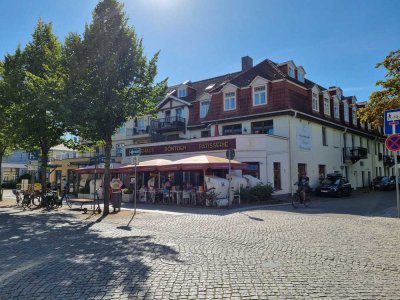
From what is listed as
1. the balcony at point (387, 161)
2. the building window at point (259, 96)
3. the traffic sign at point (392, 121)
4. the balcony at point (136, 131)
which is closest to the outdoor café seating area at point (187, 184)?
the building window at point (259, 96)

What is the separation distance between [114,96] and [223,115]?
50.8 feet

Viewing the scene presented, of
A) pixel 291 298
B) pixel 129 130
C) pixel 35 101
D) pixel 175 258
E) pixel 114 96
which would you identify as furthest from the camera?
pixel 129 130

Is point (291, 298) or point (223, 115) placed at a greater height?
point (223, 115)

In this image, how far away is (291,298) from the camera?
457 centimetres

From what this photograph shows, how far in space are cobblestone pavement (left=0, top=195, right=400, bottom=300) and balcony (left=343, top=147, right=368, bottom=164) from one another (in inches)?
1002

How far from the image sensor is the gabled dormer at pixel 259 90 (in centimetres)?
2762

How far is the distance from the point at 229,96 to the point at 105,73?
52.9 feet

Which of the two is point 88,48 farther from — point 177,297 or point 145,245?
point 177,297

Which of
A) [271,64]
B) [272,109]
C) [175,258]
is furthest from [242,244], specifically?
[271,64]

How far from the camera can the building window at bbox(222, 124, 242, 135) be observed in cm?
2920

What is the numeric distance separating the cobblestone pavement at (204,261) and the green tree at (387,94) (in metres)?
11.5

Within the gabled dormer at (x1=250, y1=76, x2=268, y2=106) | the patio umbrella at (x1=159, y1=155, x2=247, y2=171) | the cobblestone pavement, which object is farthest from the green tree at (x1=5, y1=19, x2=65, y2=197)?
the gabled dormer at (x1=250, y1=76, x2=268, y2=106)

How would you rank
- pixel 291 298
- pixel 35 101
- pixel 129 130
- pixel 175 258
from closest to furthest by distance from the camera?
pixel 291 298, pixel 175 258, pixel 35 101, pixel 129 130

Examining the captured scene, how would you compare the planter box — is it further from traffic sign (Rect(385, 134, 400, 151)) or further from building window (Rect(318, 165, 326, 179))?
building window (Rect(318, 165, 326, 179))
